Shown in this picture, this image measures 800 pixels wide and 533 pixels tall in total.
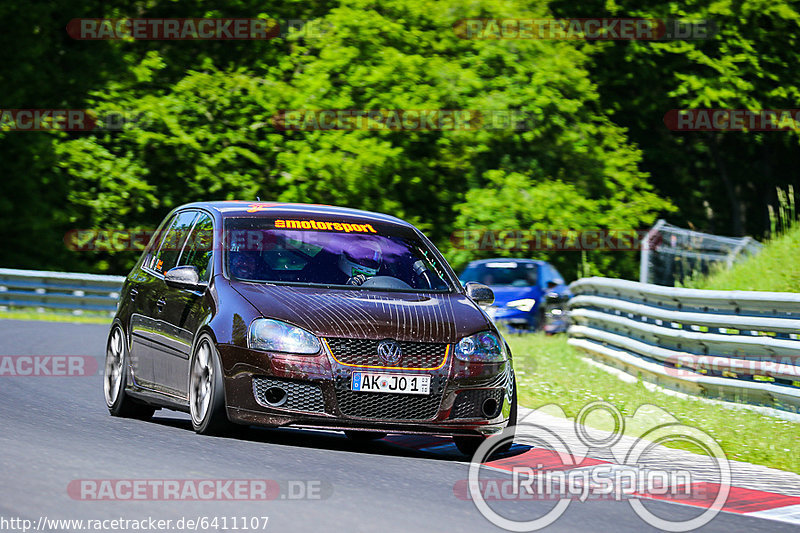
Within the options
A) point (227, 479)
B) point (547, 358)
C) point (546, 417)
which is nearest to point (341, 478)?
point (227, 479)

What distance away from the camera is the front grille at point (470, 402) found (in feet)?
29.5

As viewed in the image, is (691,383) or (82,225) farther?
(82,225)

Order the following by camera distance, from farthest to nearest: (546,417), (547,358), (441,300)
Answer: (547,358) < (546,417) < (441,300)

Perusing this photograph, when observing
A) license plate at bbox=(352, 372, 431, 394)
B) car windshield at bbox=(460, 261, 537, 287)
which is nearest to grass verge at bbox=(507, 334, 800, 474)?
license plate at bbox=(352, 372, 431, 394)

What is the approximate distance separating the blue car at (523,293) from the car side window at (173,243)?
1273 centimetres

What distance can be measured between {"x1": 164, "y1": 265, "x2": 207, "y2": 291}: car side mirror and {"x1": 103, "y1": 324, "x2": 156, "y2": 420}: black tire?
116 centimetres

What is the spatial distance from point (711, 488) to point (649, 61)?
3317 cm

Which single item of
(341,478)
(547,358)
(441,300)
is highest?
(441,300)

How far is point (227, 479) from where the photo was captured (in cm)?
755

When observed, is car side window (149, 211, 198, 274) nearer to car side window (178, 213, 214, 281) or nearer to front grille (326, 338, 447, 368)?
car side window (178, 213, 214, 281)

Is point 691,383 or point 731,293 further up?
point 731,293

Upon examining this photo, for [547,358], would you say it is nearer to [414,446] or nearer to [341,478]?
[414,446]

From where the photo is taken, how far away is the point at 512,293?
78.4ft

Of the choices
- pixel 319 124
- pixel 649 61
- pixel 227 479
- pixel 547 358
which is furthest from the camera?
pixel 649 61
